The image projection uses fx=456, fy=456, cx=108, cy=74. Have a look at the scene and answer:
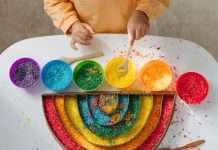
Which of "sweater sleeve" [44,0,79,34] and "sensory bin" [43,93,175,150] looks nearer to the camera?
"sensory bin" [43,93,175,150]

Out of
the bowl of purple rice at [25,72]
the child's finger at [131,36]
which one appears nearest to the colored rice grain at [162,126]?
the child's finger at [131,36]

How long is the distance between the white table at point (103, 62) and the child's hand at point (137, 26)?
2cm

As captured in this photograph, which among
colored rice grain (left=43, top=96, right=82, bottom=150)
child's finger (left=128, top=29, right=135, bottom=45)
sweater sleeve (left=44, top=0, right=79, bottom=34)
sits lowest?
colored rice grain (left=43, top=96, right=82, bottom=150)

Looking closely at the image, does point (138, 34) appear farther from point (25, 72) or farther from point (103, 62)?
point (25, 72)

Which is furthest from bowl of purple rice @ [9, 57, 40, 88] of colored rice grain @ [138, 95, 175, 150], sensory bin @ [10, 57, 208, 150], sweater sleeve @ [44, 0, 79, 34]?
colored rice grain @ [138, 95, 175, 150]

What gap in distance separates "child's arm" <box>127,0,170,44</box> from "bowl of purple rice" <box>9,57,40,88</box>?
17 cm

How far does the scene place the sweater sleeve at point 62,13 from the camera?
0.87 m

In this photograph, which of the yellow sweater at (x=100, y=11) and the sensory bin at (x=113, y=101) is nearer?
the sensory bin at (x=113, y=101)

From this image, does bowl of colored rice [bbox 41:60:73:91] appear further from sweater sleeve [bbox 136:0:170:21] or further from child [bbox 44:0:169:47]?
sweater sleeve [bbox 136:0:170:21]

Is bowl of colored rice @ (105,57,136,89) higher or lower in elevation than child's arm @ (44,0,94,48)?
lower

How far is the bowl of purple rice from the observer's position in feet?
2.57

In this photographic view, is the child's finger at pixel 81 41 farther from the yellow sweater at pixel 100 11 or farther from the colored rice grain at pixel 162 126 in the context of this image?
the colored rice grain at pixel 162 126

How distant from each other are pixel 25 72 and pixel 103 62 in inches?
5.4

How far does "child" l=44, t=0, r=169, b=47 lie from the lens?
2.71 feet
